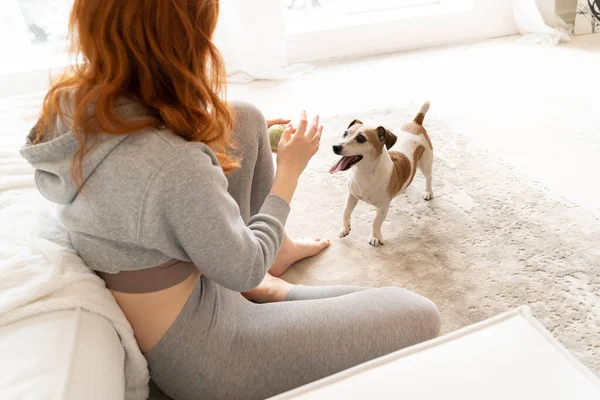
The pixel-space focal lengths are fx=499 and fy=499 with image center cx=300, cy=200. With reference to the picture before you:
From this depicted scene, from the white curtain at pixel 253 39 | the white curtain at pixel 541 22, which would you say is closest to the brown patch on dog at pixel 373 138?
the white curtain at pixel 253 39

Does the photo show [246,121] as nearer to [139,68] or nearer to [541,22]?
[139,68]

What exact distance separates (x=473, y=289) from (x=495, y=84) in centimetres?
140

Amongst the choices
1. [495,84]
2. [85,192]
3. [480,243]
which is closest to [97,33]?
[85,192]

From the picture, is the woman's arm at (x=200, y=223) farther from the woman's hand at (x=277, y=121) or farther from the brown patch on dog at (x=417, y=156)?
the brown patch on dog at (x=417, y=156)

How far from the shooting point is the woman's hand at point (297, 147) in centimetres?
97

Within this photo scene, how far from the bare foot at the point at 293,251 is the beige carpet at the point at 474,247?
0.03 metres

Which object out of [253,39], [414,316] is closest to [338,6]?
[253,39]

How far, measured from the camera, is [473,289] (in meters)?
1.27

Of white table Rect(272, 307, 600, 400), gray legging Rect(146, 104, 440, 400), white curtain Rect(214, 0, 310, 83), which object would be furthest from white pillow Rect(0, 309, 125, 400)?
white curtain Rect(214, 0, 310, 83)

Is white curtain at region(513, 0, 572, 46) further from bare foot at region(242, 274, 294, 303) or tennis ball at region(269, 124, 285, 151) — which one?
bare foot at region(242, 274, 294, 303)

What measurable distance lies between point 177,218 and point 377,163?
84cm

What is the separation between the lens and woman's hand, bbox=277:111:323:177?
3.19ft

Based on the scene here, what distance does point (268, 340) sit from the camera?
2.65ft

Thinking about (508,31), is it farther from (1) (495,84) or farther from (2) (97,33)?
(2) (97,33)
